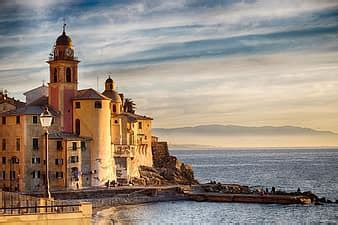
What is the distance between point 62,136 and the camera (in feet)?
76.3

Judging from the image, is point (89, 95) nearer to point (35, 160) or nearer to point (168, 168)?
point (35, 160)

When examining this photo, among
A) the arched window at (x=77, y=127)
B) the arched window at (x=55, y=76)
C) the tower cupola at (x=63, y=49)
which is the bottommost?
the arched window at (x=77, y=127)

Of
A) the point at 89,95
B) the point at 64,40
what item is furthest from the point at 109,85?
the point at 64,40

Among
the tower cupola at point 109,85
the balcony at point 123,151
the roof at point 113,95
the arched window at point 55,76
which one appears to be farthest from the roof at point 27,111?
the tower cupola at point 109,85

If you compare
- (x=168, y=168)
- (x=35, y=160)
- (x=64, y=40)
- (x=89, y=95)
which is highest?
(x=64, y=40)

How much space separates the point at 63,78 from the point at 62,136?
178 cm

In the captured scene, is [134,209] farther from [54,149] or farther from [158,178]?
[158,178]

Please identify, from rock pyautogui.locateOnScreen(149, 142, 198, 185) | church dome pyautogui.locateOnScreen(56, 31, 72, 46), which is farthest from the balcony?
church dome pyautogui.locateOnScreen(56, 31, 72, 46)

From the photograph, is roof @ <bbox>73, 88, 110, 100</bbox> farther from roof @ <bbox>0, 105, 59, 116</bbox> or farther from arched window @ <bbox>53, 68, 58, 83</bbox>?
roof @ <bbox>0, 105, 59, 116</bbox>

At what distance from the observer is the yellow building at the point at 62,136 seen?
22859mm

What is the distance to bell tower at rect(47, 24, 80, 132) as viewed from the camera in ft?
77.9

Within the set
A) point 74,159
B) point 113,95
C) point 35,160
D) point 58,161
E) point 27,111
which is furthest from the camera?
point 113,95

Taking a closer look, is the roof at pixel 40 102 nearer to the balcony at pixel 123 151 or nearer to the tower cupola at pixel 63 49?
the tower cupola at pixel 63 49

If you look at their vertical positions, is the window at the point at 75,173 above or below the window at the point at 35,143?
below
